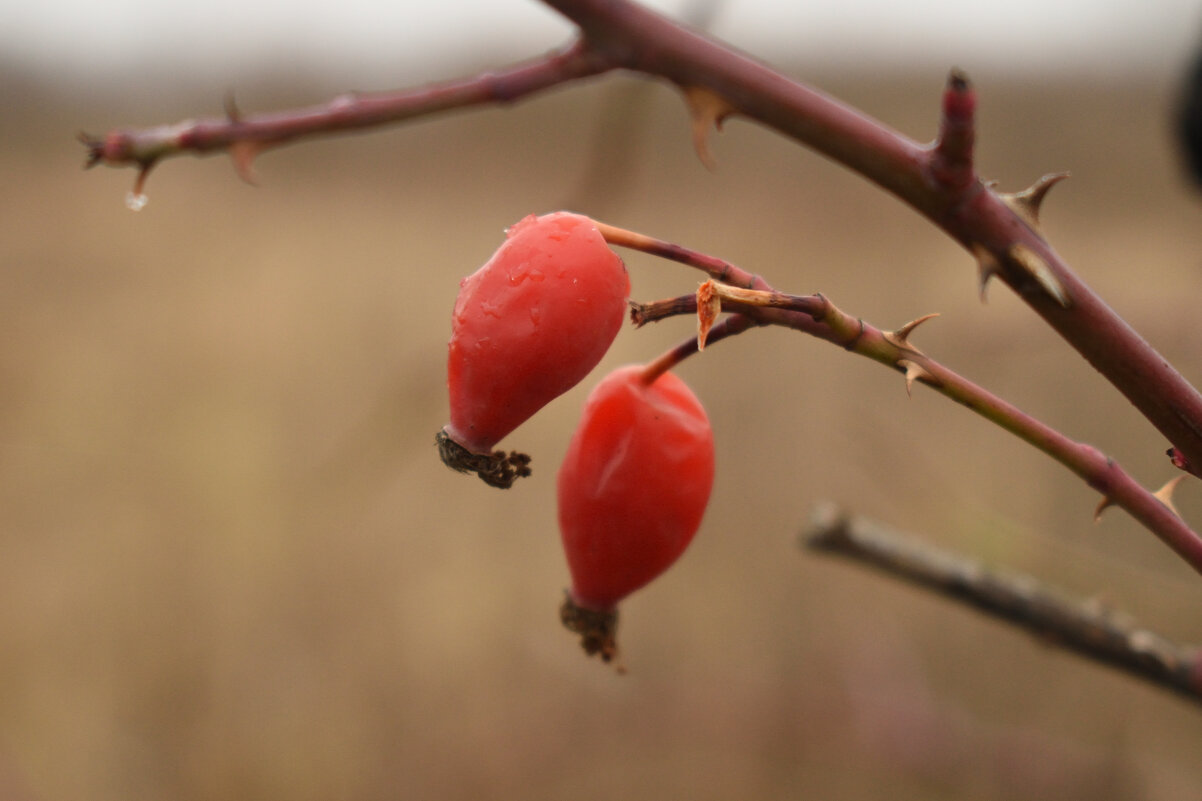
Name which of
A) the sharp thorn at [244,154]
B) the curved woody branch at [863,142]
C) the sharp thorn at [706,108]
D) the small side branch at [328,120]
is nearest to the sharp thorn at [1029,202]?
the curved woody branch at [863,142]

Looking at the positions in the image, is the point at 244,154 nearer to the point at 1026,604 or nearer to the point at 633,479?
the point at 633,479

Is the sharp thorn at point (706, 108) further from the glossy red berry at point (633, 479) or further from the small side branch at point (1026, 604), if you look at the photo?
the small side branch at point (1026, 604)

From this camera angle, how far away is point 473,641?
3.60 m

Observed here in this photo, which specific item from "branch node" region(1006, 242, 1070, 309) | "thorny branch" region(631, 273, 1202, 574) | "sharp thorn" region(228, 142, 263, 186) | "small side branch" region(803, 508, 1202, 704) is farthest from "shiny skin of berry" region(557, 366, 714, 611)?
"small side branch" region(803, 508, 1202, 704)

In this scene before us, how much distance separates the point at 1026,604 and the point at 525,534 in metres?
3.21

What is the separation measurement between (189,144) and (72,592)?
3.66 meters

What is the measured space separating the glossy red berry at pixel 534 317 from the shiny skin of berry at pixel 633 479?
0.25ft

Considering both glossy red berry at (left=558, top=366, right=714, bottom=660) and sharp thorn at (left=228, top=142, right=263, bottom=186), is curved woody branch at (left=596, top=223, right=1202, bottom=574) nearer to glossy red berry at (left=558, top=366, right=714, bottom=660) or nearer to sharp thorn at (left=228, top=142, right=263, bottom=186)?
glossy red berry at (left=558, top=366, right=714, bottom=660)

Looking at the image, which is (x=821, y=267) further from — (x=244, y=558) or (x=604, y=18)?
(x=604, y=18)

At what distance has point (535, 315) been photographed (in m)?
0.48

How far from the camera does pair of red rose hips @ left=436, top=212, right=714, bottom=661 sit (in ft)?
1.57

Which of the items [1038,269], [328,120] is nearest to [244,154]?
[328,120]

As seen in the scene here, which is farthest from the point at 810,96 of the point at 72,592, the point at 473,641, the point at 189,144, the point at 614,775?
the point at 72,592

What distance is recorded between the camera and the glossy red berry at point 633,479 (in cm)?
55
